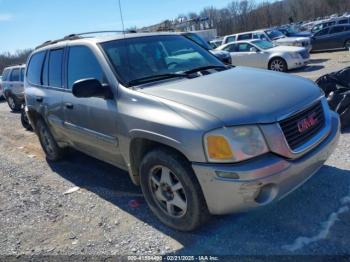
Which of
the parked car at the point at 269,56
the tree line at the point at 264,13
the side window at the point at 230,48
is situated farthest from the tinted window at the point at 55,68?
the tree line at the point at 264,13

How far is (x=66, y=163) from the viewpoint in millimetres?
6344

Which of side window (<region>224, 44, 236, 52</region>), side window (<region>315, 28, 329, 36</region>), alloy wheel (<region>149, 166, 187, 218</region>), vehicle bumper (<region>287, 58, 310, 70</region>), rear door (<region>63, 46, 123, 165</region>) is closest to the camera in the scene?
alloy wheel (<region>149, 166, 187, 218</region>)

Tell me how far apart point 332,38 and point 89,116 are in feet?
68.7

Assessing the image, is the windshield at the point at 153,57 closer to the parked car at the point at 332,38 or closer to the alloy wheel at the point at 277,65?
the alloy wheel at the point at 277,65

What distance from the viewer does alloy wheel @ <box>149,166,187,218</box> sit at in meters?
3.47

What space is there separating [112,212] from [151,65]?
1.72m

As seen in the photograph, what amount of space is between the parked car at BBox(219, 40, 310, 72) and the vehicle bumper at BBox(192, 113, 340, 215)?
1321cm

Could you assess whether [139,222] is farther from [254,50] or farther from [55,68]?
[254,50]

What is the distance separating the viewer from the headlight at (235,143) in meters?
2.97

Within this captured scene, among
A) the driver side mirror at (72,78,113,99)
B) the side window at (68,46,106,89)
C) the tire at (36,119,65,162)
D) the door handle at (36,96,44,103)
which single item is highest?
the side window at (68,46,106,89)

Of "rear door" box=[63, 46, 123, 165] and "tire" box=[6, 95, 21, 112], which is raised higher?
"rear door" box=[63, 46, 123, 165]

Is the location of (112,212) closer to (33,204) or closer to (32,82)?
(33,204)

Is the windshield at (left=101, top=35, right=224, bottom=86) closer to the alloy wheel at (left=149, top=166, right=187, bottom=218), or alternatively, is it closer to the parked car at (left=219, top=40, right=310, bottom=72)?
the alloy wheel at (left=149, top=166, right=187, bottom=218)

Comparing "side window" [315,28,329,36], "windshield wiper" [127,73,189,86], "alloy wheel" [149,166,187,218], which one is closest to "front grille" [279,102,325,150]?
"alloy wheel" [149,166,187,218]
